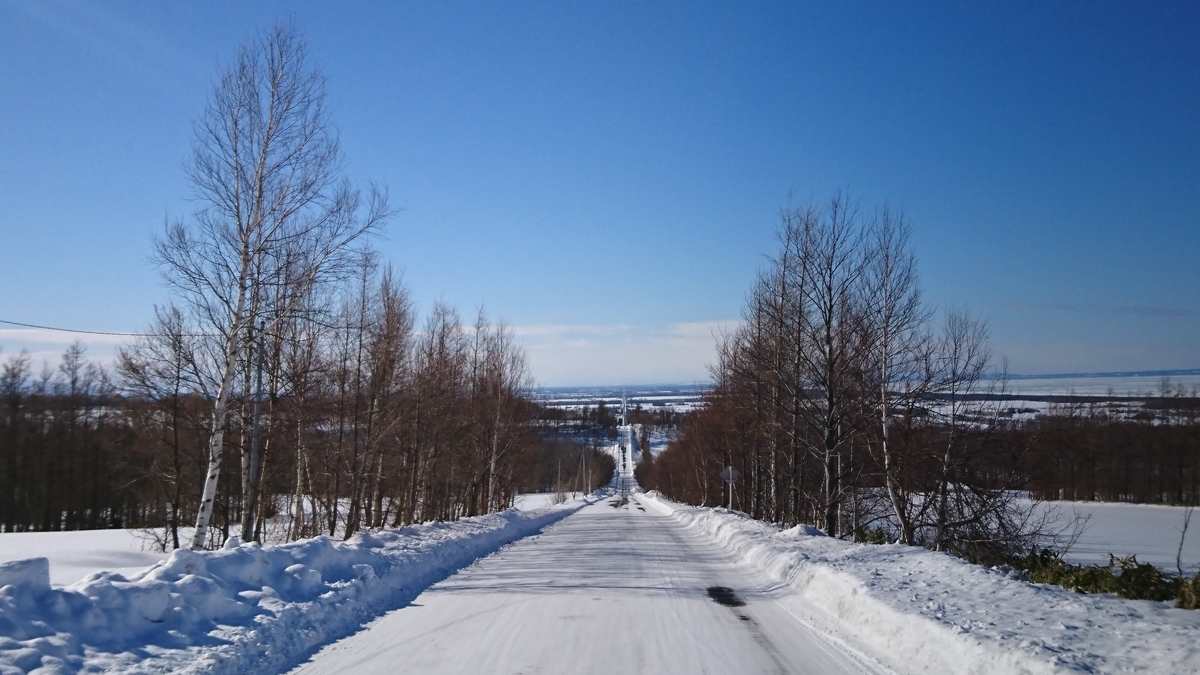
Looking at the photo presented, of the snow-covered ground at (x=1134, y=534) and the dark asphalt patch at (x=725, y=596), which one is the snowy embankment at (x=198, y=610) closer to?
the dark asphalt patch at (x=725, y=596)

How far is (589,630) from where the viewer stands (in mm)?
8484

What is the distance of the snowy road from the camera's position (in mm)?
7023

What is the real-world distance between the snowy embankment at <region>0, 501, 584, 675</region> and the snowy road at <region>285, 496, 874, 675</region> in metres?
0.54

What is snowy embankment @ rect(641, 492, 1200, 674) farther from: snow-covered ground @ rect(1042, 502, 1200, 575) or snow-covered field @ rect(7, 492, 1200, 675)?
snow-covered ground @ rect(1042, 502, 1200, 575)

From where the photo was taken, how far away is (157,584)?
24.7 ft

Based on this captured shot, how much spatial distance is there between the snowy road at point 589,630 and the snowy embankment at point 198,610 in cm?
54

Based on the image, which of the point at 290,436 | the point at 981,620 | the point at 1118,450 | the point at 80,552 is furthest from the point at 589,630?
the point at 1118,450

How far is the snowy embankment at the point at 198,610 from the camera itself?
6.20m

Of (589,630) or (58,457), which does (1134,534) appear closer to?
(589,630)

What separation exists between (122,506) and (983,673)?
63778mm

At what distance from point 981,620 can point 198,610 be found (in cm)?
824

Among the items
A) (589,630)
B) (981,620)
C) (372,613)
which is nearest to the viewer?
(981,620)

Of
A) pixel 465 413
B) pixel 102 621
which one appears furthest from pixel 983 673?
pixel 465 413

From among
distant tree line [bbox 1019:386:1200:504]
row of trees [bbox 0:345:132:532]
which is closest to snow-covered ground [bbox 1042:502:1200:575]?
distant tree line [bbox 1019:386:1200:504]
